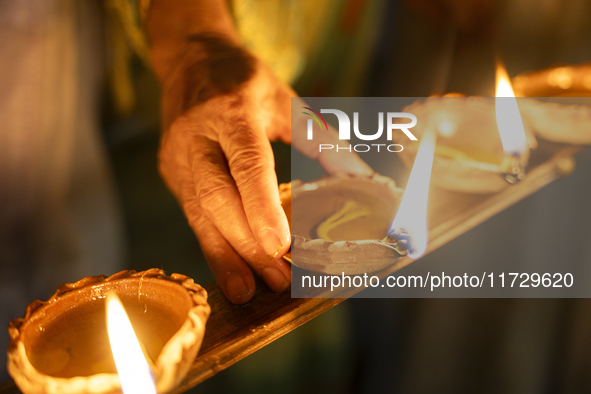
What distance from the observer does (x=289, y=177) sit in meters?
1.27

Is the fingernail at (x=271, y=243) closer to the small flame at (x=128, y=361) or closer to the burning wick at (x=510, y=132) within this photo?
the small flame at (x=128, y=361)

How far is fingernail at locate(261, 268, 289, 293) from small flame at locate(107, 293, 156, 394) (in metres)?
Answer: 0.19

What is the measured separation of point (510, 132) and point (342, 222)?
0.42 m

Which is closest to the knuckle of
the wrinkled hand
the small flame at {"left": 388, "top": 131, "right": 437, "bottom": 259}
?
the wrinkled hand

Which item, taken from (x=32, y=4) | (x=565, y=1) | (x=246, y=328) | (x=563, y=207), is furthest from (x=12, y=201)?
(x=565, y=1)

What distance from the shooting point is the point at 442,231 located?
572mm

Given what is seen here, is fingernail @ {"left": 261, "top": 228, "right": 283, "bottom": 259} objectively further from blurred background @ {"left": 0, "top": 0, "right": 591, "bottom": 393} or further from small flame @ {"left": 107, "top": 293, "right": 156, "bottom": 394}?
blurred background @ {"left": 0, "top": 0, "right": 591, "bottom": 393}

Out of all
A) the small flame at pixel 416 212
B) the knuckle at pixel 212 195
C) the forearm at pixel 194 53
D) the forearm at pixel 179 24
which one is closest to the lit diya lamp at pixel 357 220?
the small flame at pixel 416 212

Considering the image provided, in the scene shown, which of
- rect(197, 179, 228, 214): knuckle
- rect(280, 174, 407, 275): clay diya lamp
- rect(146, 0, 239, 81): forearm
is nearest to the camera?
rect(280, 174, 407, 275): clay diya lamp

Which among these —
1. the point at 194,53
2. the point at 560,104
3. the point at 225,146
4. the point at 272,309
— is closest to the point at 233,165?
the point at 225,146

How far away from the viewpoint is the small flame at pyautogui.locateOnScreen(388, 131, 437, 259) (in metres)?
0.51

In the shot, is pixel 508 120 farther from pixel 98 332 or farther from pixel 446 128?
pixel 98 332

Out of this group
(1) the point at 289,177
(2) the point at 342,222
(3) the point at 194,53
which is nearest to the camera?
(2) the point at 342,222

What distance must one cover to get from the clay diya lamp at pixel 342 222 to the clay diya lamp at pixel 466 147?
119 millimetres
